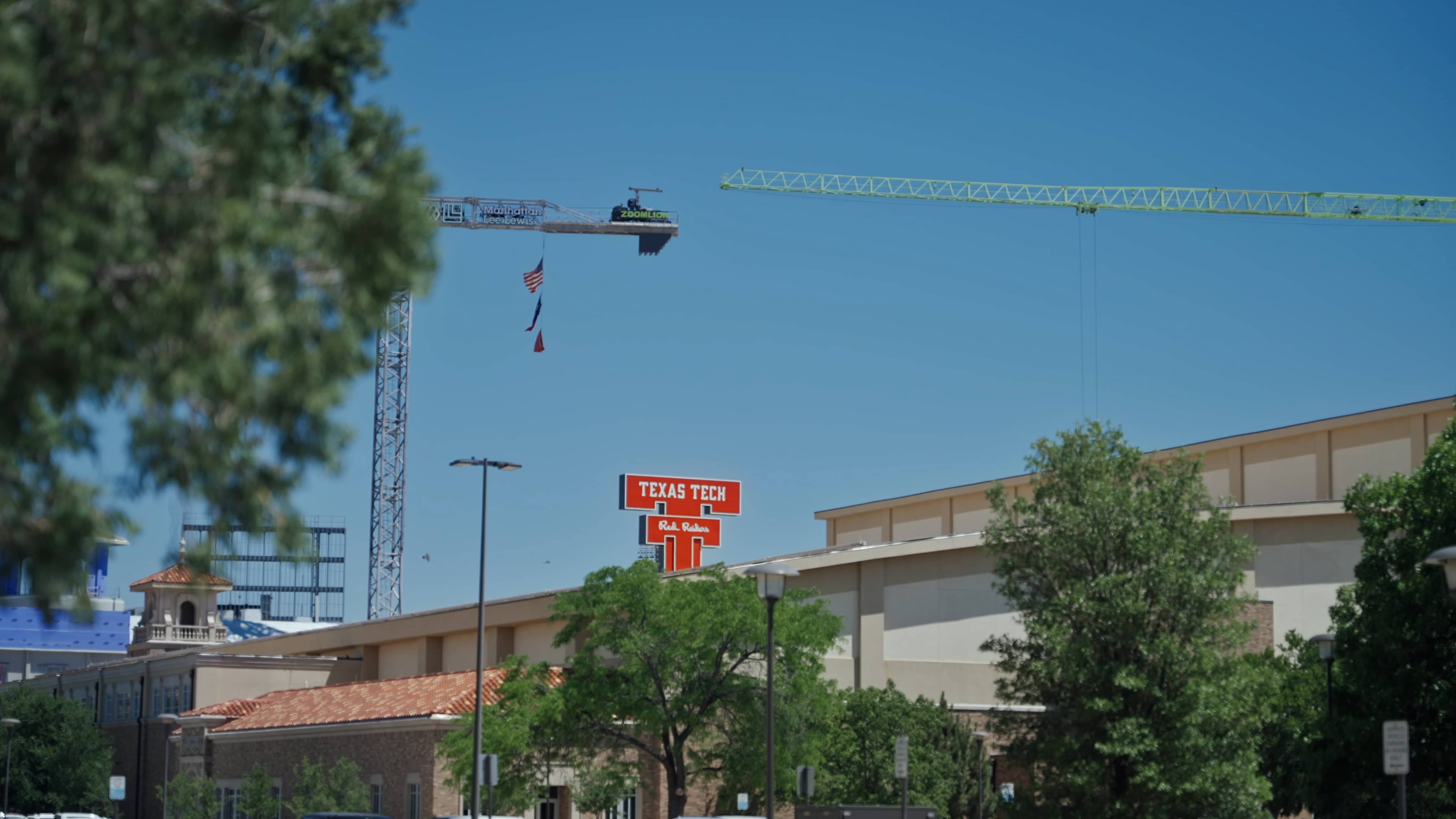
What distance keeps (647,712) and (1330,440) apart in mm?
37666

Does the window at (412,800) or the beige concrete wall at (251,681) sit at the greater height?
the beige concrete wall at (251,681)

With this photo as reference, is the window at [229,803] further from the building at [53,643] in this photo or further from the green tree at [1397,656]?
the building at [53,643]

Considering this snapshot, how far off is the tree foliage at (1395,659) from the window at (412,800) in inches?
1090

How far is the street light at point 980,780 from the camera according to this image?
46.3 metres

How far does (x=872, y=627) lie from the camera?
177ft

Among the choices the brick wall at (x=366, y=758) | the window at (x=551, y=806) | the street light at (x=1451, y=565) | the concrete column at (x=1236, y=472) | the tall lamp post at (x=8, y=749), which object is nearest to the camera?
the street light at (x=1451, y=565)

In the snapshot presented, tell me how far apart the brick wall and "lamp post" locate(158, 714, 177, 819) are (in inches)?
83.7

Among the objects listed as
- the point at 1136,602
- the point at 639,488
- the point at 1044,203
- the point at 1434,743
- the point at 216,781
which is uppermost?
the point at 1044,203

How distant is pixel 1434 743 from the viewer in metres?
33.4

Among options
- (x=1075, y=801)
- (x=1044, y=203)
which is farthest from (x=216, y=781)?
(x=1044, y=203)

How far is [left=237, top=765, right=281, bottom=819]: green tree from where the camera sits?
55156 mm

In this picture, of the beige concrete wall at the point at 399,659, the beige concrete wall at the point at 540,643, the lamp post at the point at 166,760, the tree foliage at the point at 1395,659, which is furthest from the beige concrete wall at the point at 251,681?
the tree foliage at the point at 1395,659

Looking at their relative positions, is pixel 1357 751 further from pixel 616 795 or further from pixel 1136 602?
pixel 616 795

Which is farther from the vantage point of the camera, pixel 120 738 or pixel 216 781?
pixel 120 738
